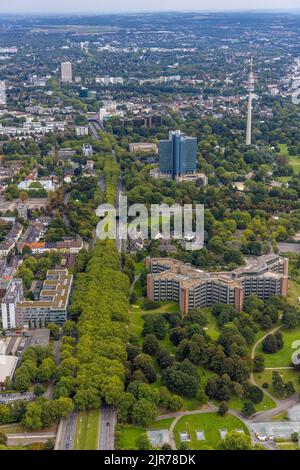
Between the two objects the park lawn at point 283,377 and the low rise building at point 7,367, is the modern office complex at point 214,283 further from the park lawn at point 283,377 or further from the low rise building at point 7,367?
the low rise building at point 7,367

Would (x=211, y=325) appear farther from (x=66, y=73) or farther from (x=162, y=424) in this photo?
(x=66, y=73)

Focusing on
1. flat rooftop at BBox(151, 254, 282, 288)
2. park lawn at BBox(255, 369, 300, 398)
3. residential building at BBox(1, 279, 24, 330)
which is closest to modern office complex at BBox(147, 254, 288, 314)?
flat rooftop at BBox(151, 254, 282, 288)

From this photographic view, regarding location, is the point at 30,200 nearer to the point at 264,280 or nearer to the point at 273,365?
the point at 264,280

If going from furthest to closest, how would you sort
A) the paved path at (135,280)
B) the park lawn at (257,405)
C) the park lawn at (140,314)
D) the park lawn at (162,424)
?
the paved path at (135,280) < the park lawn at (140,314) < the park lawn at (257,405) < the park lawn at (162,424)

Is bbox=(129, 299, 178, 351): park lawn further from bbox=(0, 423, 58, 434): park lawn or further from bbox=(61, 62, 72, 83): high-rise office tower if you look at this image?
bbox=(61, 62, 72, 83): high-rise office tower

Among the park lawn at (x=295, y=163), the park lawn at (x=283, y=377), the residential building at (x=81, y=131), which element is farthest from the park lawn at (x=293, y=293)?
the residential building at (x=81, y=131)

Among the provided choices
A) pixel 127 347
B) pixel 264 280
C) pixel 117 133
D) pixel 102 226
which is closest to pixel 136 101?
pixel 117 133
